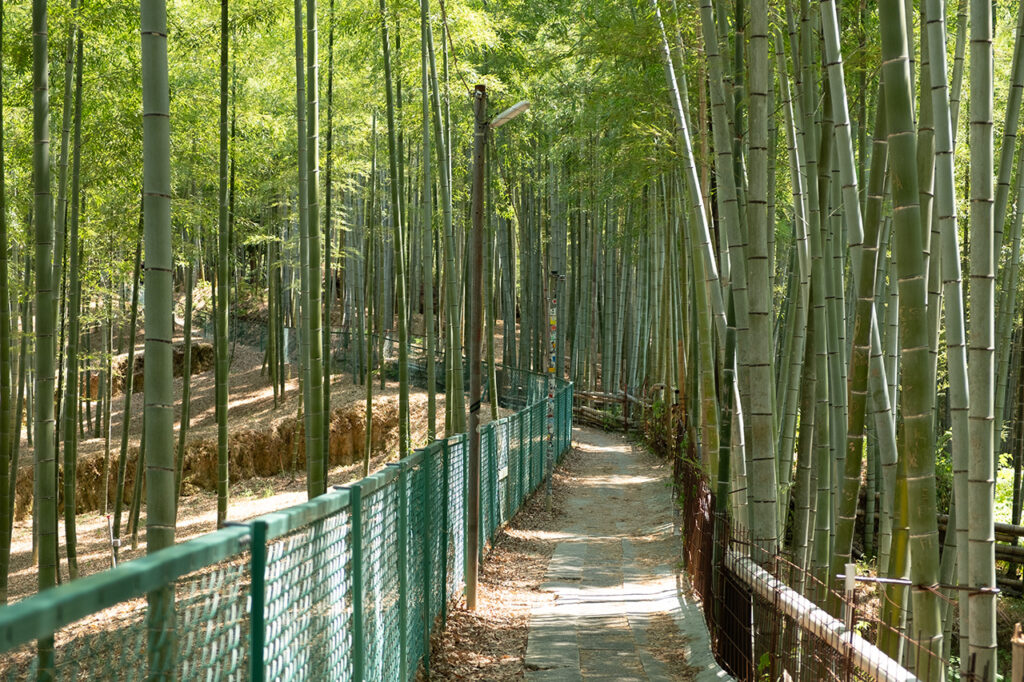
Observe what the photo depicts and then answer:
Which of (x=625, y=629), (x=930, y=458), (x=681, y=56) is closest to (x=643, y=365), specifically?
(x=681, y=56)

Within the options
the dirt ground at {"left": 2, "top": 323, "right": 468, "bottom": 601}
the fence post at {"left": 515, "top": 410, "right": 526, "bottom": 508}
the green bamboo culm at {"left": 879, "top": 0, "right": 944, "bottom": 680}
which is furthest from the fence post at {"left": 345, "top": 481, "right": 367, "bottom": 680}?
the dirt ground at {"left": 2, "top": 323, "right": 468, "bottom": 601}

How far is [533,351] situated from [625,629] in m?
14.2

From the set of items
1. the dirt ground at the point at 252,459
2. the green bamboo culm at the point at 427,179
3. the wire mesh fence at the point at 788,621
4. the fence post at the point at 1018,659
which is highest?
the green bamboo culm at the point at 427,179

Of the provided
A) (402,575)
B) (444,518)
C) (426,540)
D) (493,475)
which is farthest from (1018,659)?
(493,475)

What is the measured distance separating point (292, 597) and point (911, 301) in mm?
1798

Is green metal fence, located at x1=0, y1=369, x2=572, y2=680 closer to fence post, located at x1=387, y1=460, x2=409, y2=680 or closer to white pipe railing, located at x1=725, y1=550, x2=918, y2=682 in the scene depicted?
fence post, located at x1=387, y1=460, x2=409, y2=680

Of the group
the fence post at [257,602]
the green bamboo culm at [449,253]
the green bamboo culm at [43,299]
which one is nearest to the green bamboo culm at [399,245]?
the green bamboo culm at [449,253]

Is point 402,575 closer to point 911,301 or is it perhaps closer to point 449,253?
point 911,301

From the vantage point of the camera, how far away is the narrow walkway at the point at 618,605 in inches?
187

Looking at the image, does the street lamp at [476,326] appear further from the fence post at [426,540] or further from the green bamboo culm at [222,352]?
the green bamboo culm at [222,352]

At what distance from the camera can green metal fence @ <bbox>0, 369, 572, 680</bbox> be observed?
144 cm

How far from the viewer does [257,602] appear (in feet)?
6.37

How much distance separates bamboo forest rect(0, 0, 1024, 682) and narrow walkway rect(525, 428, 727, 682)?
0.04 m

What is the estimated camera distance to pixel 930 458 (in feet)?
8.57
